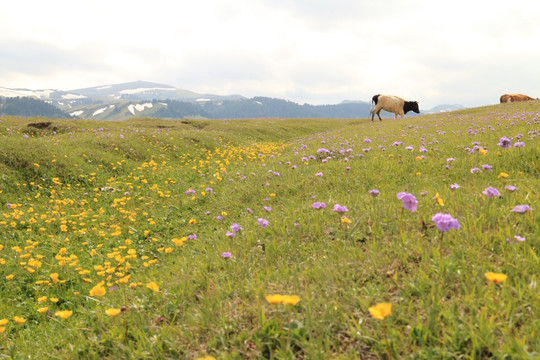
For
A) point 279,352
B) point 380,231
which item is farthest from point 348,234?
point 279,352

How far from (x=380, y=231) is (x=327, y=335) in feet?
6.26

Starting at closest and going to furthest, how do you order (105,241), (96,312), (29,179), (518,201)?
(96,312) → (518,201) → (105,241) → (29,179)

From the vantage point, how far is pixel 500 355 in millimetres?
1792

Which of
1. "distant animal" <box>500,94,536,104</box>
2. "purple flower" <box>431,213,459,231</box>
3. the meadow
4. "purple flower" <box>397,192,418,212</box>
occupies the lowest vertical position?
the meadow

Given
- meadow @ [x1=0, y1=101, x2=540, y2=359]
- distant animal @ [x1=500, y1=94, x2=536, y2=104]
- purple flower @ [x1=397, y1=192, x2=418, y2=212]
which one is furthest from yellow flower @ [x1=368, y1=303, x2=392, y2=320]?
distant animal @ [x1=500, y1=94, x2=536, y2=104]

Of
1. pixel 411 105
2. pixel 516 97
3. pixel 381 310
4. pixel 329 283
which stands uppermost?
pixel 516 97

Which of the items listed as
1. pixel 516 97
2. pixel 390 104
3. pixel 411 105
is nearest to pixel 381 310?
pixel 390 104

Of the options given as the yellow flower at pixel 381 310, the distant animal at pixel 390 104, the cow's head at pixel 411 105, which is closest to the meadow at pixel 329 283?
the yellow flower at pixel 381 310

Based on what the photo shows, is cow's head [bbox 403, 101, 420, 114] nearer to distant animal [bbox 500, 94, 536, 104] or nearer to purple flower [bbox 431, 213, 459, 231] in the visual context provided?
distant animal [bbox 500, 94, 536, 104]

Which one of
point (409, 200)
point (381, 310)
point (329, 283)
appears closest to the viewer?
point (381, 310)

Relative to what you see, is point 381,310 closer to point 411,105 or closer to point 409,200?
point 409,200

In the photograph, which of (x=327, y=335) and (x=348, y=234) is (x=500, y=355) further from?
(x=348, y=234)

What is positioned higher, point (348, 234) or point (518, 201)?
point (518, 201)

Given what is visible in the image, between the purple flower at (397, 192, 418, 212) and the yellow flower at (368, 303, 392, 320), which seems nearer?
the yellow flower at (368, 303, 392, 320)
